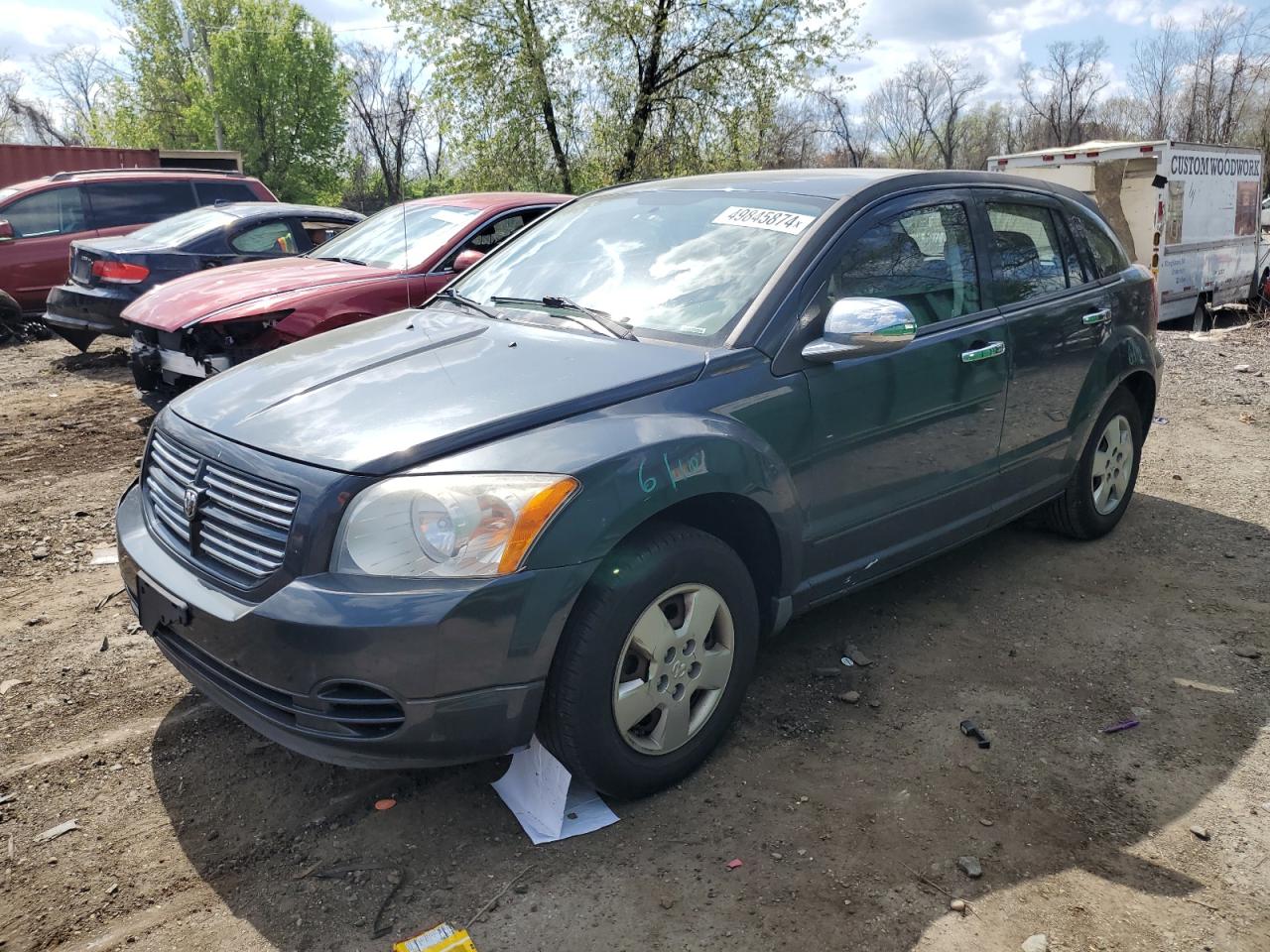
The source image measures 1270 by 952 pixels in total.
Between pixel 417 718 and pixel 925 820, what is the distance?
148 cm

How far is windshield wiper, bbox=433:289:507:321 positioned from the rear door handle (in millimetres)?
1735

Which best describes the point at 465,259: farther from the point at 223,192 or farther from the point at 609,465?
the point at 223,192

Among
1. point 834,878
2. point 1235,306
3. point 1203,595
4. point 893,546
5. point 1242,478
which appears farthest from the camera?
point 1235,306

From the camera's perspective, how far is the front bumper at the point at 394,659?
2.36 meters

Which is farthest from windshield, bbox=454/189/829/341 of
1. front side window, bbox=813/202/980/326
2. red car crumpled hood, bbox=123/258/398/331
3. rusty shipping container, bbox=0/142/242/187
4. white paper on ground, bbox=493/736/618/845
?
rusty shipping container, bbox=0/142/242/187

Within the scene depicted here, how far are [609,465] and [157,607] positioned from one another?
136 centimetres

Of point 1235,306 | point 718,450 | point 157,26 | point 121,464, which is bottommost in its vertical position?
point 1235,306

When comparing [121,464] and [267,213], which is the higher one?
[267,213]

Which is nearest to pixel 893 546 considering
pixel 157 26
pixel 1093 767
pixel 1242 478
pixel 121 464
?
pixel 1093 767

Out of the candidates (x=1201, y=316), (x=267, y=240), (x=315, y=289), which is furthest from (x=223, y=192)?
(x=1201, y=316)

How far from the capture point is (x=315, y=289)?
233 inches

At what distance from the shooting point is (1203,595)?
447cm

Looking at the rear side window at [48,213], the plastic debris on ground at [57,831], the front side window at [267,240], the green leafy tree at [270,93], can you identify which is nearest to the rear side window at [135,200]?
the rear side window at [48,213]

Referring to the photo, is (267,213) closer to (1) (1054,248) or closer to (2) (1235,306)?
(1) (1054,248)
